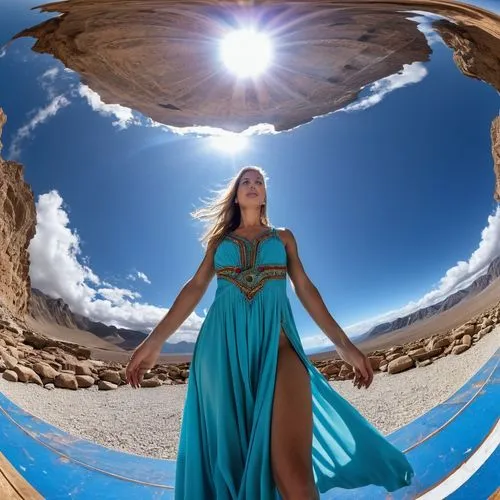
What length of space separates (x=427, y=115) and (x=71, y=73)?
337 cm

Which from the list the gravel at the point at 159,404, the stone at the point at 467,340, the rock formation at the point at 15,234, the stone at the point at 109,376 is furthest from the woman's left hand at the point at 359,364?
the stone at the point at 109,376

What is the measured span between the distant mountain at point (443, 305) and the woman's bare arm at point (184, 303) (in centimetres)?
233

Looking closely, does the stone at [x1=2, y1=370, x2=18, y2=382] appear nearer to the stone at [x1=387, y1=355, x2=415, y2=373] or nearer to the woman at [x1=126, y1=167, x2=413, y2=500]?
the woman at [x1=126, y1=167, x2=413, y2=500]

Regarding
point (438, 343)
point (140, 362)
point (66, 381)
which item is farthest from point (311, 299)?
point (66, 381)

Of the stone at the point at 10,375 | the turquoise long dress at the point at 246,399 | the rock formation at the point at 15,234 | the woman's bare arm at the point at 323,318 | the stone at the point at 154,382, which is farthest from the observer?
the stone at the point at 154,382

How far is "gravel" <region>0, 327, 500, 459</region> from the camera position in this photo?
11.6 ft

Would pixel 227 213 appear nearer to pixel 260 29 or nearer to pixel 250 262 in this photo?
pixel 250 262

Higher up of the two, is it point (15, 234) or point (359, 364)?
point (15, 234)

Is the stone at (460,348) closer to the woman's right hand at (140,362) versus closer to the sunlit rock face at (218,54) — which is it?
the sunlit rock face at (218,54)

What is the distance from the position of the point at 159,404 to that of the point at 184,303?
2811mm

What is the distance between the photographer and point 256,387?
198 cm

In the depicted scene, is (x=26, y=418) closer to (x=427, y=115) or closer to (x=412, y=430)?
(x=412, y=430)

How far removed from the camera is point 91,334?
4.75 meters

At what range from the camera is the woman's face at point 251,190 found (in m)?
2.26
